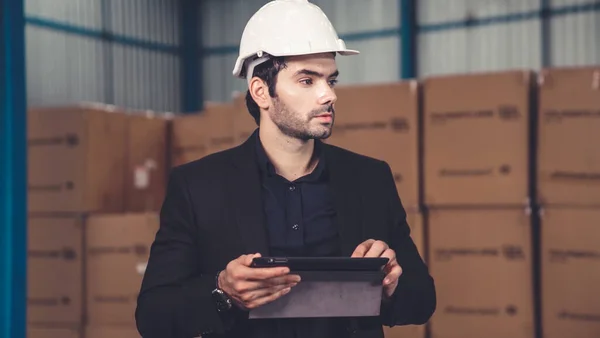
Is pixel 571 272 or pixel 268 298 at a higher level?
Answer: pixel 268 298

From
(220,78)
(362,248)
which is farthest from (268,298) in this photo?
(220,78)

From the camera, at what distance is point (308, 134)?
1797 mm

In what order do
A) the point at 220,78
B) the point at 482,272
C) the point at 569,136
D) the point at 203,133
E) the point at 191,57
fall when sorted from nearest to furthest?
1. the point at 569,136
2. the point at 482,272
3. the point at 203,133
4. the point at 220,78
5. the point at 191,57

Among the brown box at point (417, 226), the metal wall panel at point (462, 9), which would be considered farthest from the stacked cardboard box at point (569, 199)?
the metal wall panel at point (462, 9)

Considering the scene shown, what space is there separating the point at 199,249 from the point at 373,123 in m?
1.95

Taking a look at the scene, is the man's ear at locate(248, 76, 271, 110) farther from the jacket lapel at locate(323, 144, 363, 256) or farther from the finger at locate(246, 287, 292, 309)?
the finger at locate(246, 287, 292, 309)

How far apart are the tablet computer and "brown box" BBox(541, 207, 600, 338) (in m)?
2.05

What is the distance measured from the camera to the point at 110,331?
12.5ft

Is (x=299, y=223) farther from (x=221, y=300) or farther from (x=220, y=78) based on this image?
(x=220, y=78)

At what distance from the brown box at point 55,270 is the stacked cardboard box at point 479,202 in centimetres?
179

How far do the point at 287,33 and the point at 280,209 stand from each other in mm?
422

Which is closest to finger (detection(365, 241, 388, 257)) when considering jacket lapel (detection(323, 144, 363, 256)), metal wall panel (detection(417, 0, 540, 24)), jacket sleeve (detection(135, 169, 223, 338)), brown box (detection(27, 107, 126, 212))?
jacket lapel (detection(323, 144, 363, 256))

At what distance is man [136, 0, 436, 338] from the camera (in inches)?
67.7

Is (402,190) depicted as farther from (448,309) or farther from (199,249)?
(199,249)
